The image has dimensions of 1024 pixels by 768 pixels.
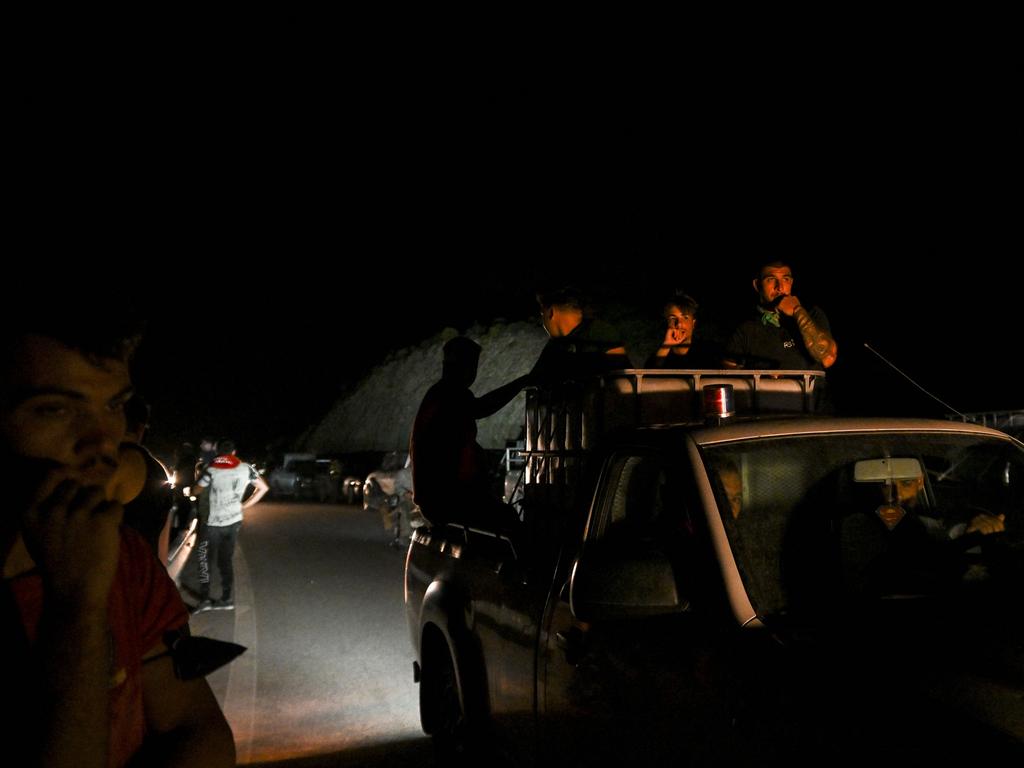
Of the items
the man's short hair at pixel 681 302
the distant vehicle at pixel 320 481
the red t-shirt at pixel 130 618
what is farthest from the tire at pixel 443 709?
the distant vehicle at pixel 320 481

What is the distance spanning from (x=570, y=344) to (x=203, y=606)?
Answer: 259 inches

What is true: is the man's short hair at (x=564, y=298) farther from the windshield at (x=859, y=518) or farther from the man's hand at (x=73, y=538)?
the man's hand at (x=73, y=538)

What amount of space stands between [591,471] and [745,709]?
1316 millimetres

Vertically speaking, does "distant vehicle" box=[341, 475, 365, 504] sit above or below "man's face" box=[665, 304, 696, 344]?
below

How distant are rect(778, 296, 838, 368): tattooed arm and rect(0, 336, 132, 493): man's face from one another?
194 inches

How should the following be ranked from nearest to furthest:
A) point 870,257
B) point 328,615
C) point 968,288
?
point 328,615, point 968,288, point 870,257

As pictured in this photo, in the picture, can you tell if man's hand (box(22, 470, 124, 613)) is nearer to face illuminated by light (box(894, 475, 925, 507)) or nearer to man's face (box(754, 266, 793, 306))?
face illuminated by light (box(894, 475, 925, 507))

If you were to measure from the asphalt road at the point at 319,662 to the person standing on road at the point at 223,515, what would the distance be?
1.23 feet

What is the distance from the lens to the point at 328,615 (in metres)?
10.4

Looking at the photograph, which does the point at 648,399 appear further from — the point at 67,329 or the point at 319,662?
the point at 319,662

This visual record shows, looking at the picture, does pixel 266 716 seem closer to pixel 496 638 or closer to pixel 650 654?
pixel 496 638

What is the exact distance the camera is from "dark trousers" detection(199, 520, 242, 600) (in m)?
11.0

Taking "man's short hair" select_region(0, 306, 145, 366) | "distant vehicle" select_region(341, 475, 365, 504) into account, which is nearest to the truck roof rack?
"man's short hair" select_region(0, 306, 145, 366)


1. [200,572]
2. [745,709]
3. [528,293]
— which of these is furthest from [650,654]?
[528,293]
